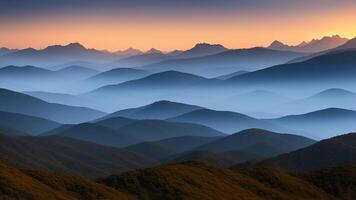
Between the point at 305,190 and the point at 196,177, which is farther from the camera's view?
the point at 305,190

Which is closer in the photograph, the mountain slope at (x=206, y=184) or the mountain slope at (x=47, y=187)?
the mountain slope at (x=47, y=187)

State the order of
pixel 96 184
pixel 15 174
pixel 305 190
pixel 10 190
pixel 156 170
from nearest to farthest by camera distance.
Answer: pixel 10 190 → pixel 15 174 → pixel 96 184 → pixel 156 170 → pixel 305 190

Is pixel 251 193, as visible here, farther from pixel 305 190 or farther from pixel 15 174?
pixel 15 174

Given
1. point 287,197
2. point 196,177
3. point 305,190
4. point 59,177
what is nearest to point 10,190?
point 59,177

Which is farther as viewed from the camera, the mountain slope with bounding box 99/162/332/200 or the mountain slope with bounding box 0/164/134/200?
the mountain slope with bounding box 99/162/332/200

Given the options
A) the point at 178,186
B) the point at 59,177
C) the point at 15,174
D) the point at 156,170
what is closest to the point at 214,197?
the point at 178,186

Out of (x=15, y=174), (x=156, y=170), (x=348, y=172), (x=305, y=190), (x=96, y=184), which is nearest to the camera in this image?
(x=15, y=174)

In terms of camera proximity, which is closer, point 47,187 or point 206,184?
point 47,187

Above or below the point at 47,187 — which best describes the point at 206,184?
above
